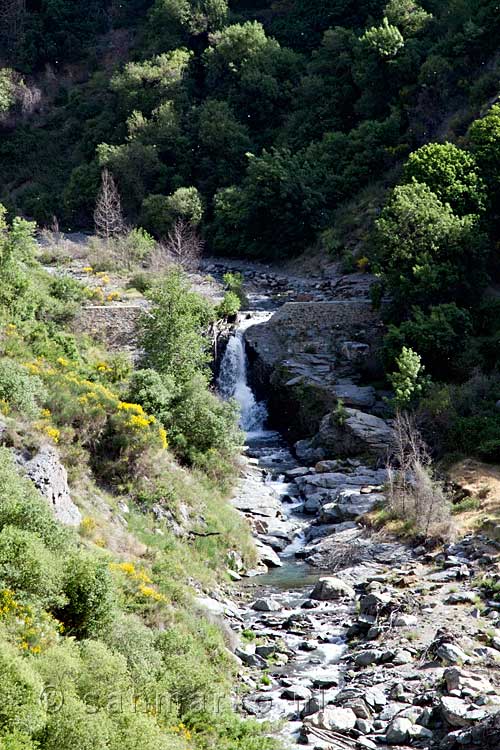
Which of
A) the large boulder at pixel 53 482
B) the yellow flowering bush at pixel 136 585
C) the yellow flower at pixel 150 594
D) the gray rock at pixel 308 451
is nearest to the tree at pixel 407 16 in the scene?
the gray rock at pixel 308 451

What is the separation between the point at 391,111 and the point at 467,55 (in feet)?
14.5

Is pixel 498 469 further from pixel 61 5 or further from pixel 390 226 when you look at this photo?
pixel 61 5

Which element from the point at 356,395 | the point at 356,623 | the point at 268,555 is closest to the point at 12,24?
the point at 356,395

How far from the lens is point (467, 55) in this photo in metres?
47.0

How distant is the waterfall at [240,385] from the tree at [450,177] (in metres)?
8.91

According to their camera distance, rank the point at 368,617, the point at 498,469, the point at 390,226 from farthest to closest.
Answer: the point at 390,226 → the point at 498,469 → the point at 368,617

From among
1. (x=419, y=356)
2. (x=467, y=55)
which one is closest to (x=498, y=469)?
(x=419, y=356)

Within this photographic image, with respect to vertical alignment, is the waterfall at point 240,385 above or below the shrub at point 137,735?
above

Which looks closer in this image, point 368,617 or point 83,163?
point 368,617

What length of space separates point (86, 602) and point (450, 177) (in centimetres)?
2630

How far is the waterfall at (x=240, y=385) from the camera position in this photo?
35250mm

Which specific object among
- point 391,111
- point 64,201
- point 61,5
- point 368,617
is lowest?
point 368,617

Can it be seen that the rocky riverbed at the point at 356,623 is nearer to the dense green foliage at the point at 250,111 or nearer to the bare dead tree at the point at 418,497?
the bare dead tree at the point at 418,497

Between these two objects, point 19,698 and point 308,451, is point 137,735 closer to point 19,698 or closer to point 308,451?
point 19,698
